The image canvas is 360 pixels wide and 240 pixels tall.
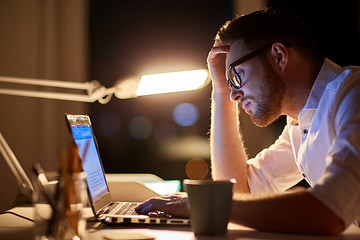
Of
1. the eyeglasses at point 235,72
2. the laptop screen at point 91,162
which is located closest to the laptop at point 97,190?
the laptop screen at point 91,162

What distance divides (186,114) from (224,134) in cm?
88

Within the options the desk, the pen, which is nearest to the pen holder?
the pen

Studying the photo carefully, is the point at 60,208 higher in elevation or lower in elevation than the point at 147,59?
lower

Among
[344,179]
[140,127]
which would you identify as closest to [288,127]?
[344,179]

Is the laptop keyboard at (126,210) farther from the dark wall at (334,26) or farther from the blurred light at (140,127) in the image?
the dark wall at (334,26)

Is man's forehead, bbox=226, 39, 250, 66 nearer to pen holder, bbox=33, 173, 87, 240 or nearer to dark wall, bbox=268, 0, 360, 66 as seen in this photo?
pen holder, bbox=33, 173, 87, 240

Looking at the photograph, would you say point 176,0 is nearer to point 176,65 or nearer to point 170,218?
point 176,65

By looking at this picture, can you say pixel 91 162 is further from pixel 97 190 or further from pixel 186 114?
pixel 186 114

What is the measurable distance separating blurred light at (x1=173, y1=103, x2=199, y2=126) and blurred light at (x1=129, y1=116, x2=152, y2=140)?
0.20 metres

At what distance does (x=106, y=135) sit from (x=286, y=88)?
147 cm

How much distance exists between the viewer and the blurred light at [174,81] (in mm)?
1531

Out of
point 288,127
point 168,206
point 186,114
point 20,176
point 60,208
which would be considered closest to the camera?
point 60,208

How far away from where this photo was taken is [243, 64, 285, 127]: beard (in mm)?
1305

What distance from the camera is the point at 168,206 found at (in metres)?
0.98
